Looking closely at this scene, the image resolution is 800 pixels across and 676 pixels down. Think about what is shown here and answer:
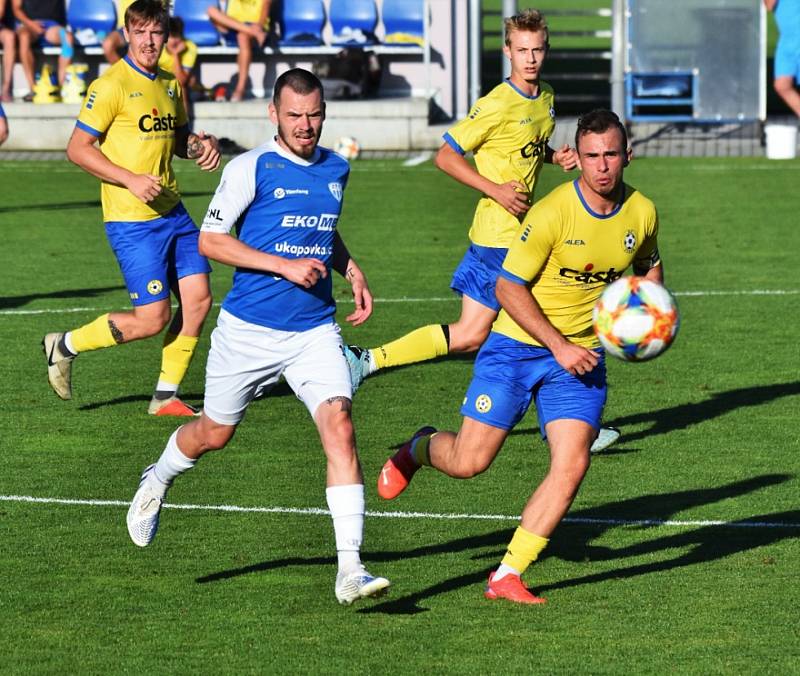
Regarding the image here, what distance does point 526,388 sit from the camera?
7.57m

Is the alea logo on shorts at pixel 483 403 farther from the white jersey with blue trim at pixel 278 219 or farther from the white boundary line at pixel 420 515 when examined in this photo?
the white boundary line at pixel 420 515

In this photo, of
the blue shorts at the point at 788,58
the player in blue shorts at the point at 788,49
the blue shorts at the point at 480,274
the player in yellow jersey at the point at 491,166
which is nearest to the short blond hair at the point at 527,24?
the player in yellow jersey at the point at 491,166

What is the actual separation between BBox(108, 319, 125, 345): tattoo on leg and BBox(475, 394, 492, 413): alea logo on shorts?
161 inches

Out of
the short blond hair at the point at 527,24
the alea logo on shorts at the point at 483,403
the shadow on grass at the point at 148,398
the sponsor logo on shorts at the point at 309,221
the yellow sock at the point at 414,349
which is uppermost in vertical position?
the short blond hair at the point at 527,24

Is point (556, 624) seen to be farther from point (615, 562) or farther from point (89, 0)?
point (89, 0)

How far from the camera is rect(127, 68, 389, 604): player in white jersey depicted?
24.1 feet

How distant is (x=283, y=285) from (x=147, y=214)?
3.56 metres

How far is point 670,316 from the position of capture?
7340mm

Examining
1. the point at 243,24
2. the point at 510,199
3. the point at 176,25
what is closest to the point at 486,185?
the point at 510,199

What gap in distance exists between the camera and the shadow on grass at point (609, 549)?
761 centimetres

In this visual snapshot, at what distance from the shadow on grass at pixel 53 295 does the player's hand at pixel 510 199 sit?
616 cm

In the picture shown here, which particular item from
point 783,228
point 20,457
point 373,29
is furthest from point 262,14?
point 20,457

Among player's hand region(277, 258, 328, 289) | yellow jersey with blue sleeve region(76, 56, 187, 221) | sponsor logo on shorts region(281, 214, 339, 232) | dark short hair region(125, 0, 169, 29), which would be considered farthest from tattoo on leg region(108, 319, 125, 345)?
player's hand region(277, 258, 328, 289)

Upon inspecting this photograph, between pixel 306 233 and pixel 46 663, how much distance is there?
218cm
